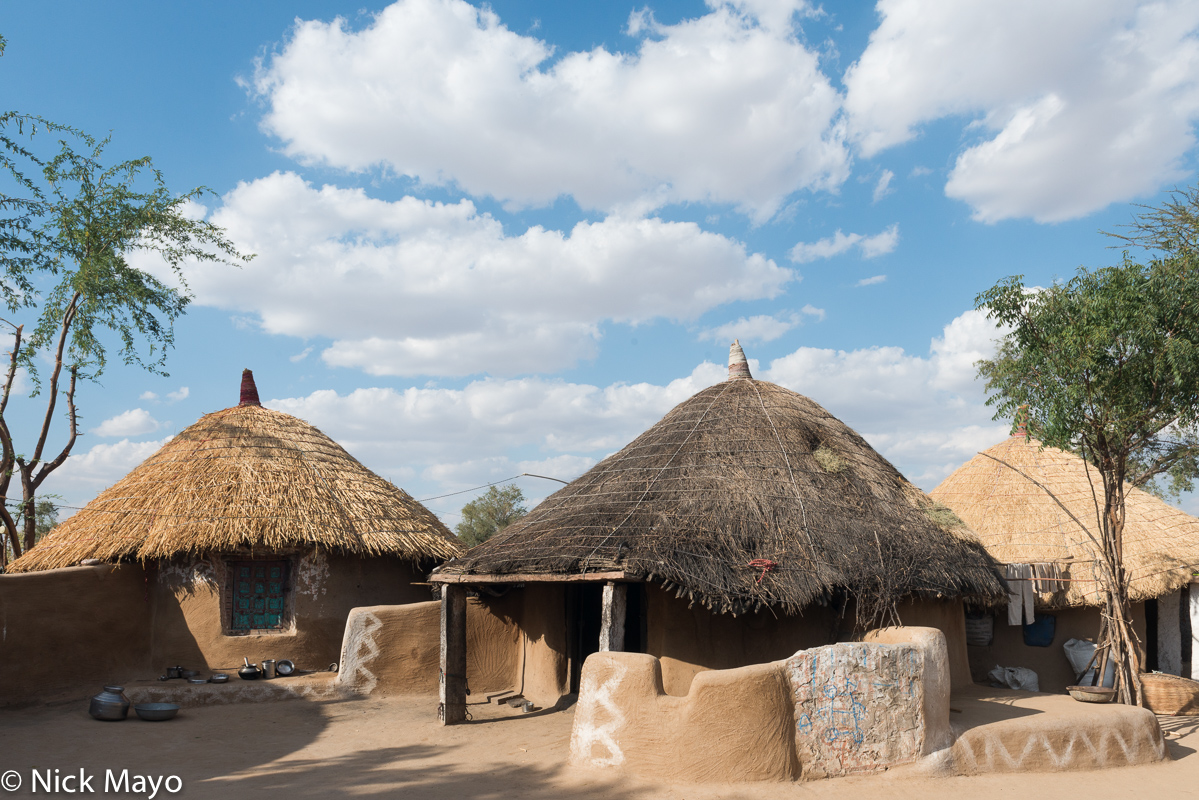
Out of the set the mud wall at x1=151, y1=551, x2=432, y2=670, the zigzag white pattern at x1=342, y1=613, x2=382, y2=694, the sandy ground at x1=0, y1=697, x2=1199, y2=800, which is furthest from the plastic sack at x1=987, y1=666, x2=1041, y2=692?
the mud wall at x1=151, y1=551, x2=432, y2=670

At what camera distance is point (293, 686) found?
10445mm

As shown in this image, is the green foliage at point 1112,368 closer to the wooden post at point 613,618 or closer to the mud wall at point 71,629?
the wooden post at point 613,618

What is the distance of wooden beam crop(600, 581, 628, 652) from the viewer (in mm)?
8148

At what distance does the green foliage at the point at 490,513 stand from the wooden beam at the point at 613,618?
20274mm

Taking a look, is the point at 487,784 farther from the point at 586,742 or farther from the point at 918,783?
the point at 918,783

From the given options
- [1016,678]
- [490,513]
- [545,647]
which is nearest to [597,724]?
[545,647]

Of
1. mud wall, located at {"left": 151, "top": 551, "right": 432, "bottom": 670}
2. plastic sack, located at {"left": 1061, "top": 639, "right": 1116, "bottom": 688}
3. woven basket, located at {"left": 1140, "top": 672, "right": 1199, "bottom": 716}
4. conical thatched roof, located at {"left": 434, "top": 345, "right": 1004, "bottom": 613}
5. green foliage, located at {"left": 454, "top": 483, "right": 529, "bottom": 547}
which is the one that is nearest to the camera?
conical thatched roof, located at {"left": 434, "top": 345, "right": 1004, "bottom": 613}

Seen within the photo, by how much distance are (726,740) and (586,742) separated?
1.22m

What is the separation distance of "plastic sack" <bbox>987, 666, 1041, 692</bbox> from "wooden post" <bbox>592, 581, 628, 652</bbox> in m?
6.49

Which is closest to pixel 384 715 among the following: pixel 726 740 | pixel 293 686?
pixel 293 686

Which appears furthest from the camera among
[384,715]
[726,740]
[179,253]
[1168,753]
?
[179,253]

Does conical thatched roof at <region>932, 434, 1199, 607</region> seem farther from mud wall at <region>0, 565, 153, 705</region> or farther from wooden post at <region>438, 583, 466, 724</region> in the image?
mud wall at <region>0, 565, 153, 705</region>

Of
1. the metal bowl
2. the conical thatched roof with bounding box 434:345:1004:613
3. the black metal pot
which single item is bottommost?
the metal bowl

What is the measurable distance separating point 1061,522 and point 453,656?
9.74 m
